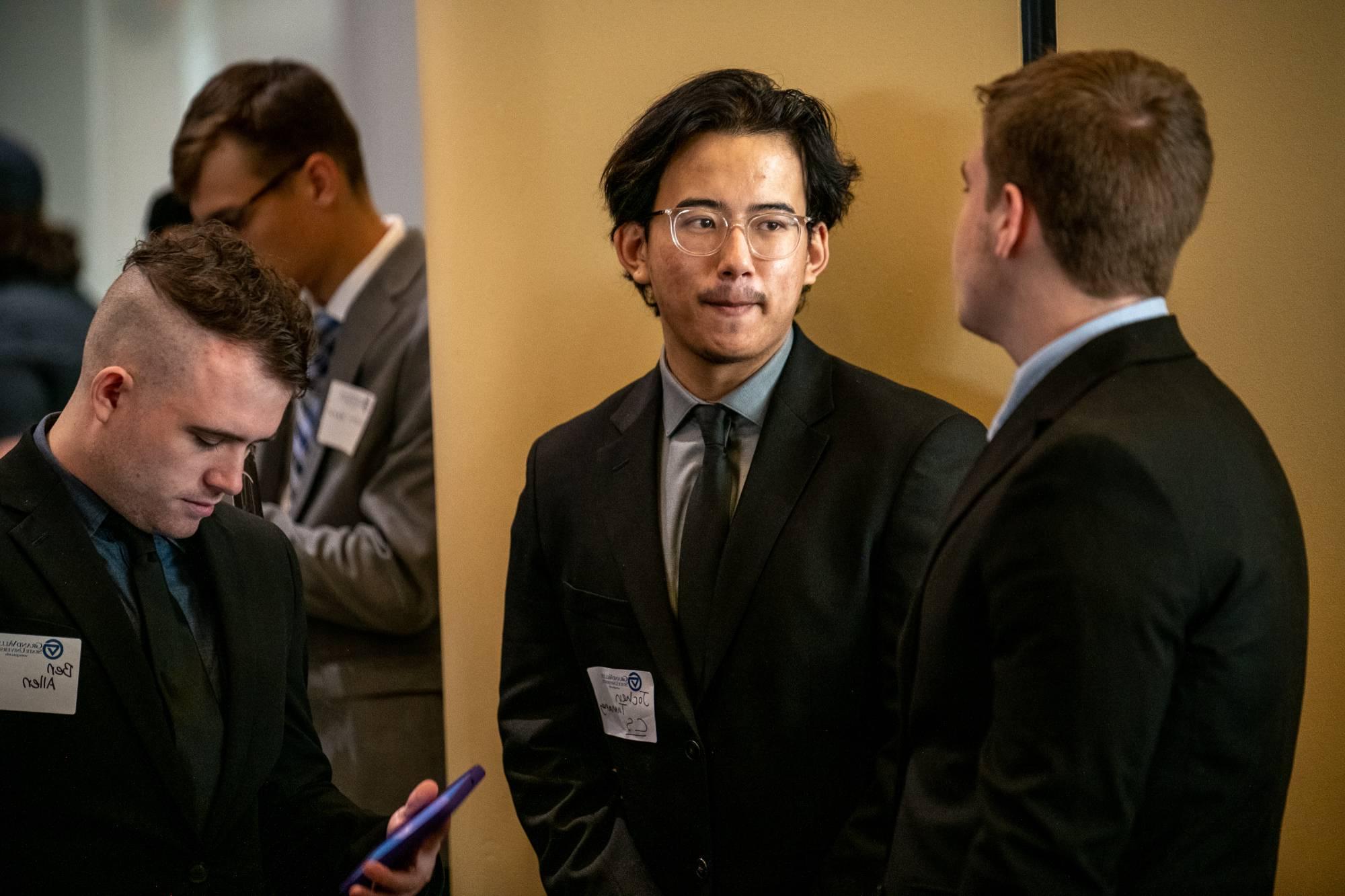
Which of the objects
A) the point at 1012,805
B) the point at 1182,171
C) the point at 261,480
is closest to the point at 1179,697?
the point at 1012,805

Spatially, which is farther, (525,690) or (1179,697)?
(525,690)

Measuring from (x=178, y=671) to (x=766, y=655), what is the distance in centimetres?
93

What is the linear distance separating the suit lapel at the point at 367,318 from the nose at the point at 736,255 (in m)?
0.95

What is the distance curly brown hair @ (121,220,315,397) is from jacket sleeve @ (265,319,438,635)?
2.12 feet

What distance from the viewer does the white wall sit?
2842 mm

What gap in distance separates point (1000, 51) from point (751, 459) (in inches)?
36.4

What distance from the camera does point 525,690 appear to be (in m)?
2.19

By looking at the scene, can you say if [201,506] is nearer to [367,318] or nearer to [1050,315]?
[367,318]

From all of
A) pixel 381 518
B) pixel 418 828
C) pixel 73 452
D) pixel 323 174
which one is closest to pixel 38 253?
pixel 323 174

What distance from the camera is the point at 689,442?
2115 mm

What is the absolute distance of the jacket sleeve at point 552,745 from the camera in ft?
6.85

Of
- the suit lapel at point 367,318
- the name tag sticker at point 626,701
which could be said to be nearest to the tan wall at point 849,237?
the suit lapel at point 367,318

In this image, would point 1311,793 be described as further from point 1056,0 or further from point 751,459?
point 1056,0

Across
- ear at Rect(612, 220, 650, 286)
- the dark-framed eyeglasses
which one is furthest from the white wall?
ear at Rect(612, 220, 650, 286)
